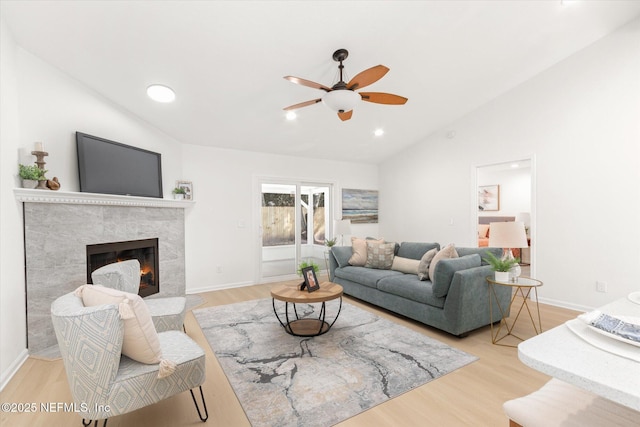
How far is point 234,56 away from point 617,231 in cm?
479

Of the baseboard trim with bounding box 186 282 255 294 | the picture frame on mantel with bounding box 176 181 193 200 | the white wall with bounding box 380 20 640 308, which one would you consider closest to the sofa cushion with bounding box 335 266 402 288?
the baseboard trim with bounding box 186 282 255 294

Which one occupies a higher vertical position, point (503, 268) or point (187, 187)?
point (187, 187)

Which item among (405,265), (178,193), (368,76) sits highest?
(368,76)

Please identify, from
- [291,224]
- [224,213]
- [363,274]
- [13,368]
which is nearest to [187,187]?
[224,213]

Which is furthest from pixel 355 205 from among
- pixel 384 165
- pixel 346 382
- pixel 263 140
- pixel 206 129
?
pixel 346 382

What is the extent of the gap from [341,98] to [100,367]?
2479 mm

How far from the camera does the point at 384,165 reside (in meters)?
6.75

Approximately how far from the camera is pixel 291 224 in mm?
5777

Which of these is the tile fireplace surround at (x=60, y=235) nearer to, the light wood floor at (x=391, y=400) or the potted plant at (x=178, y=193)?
the light wood floor at (x=391, y=400)

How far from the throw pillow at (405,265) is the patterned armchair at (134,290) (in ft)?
9.09

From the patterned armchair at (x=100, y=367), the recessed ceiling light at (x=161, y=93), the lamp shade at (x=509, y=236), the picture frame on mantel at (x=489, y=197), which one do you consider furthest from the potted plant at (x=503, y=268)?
the picture frame on mantel at (x=489, y=197)

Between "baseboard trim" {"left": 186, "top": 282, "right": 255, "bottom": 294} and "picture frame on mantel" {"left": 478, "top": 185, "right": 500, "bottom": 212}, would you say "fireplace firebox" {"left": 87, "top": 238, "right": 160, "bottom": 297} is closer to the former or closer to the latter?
"baseboard trim" {"left": 186, "top": 282, "right": 255, "bottom": 294}

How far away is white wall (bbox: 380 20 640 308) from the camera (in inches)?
138

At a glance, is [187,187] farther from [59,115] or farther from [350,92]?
[350,92]
